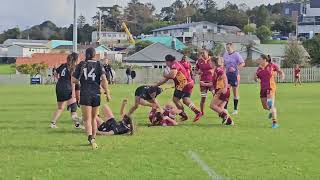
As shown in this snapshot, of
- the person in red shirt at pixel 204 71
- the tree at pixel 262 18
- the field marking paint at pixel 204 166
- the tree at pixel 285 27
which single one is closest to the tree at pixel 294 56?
the person in red shirt at pixel 204 71

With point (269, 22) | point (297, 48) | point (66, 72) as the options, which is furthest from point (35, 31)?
point (66, 72)

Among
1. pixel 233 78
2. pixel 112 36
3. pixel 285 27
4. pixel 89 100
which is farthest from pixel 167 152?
pixel 112 36

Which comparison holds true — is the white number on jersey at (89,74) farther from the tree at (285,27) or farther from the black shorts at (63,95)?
the tree at (285,27)

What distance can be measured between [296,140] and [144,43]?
346 ft

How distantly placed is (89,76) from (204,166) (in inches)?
135

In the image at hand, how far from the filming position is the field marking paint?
29.4 ft

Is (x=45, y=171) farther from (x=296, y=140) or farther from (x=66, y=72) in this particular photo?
(x=66, y=72)

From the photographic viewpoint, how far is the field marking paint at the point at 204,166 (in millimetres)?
8965

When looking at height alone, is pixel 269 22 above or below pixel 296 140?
above

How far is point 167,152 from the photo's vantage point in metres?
11.3

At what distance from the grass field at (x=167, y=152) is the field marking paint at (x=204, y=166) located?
0.19ft

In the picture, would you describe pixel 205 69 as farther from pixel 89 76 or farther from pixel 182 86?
pixel 89 76

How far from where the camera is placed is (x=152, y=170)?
370 inches

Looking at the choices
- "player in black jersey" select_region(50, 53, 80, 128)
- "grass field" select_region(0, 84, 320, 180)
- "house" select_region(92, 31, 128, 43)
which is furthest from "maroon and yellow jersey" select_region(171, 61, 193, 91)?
"house" select_region(92, 31, 128, 43)
